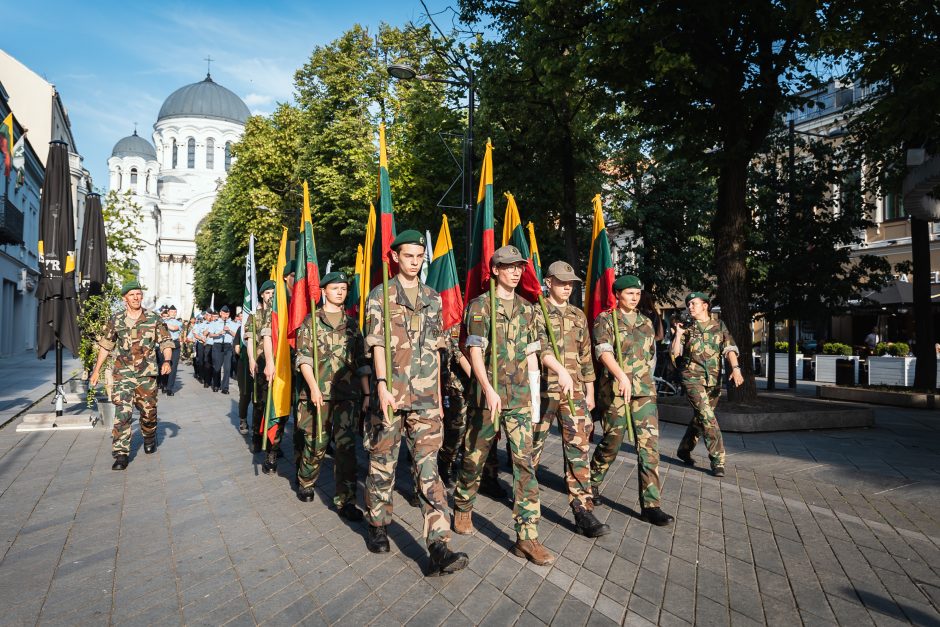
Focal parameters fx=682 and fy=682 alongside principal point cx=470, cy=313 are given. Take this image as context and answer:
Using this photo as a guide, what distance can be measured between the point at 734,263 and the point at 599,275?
5477 mm

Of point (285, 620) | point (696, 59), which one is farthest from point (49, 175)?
point (696, 59)

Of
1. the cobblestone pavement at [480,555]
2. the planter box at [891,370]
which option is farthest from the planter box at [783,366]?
the cobblestone pavement at [480,555]

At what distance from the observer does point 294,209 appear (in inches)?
1278

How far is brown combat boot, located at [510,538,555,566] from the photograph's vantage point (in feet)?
14.1

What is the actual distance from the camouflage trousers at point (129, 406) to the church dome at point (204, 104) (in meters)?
90.9

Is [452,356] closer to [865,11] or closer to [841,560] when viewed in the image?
[841,560]

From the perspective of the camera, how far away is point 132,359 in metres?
7.77

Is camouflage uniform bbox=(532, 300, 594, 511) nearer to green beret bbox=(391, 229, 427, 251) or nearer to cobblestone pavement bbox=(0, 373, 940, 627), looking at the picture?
cobblestone pavement bbox=(0, 373, 940, 627)

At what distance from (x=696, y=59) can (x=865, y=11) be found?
2259 millimetres

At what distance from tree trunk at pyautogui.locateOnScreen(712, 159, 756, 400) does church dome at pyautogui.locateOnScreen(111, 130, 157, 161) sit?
10309 cm

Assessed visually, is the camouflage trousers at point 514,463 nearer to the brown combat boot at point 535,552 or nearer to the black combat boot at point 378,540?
the brown combat boot at point 535,552

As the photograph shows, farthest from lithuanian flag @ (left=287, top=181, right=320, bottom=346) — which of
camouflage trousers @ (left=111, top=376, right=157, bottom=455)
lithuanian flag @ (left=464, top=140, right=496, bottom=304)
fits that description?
camouflage trousers @ (left=111, top=376, right=157, bottom=455)

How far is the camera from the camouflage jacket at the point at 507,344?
4590mm

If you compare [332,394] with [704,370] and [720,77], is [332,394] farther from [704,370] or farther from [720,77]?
[720,77]
